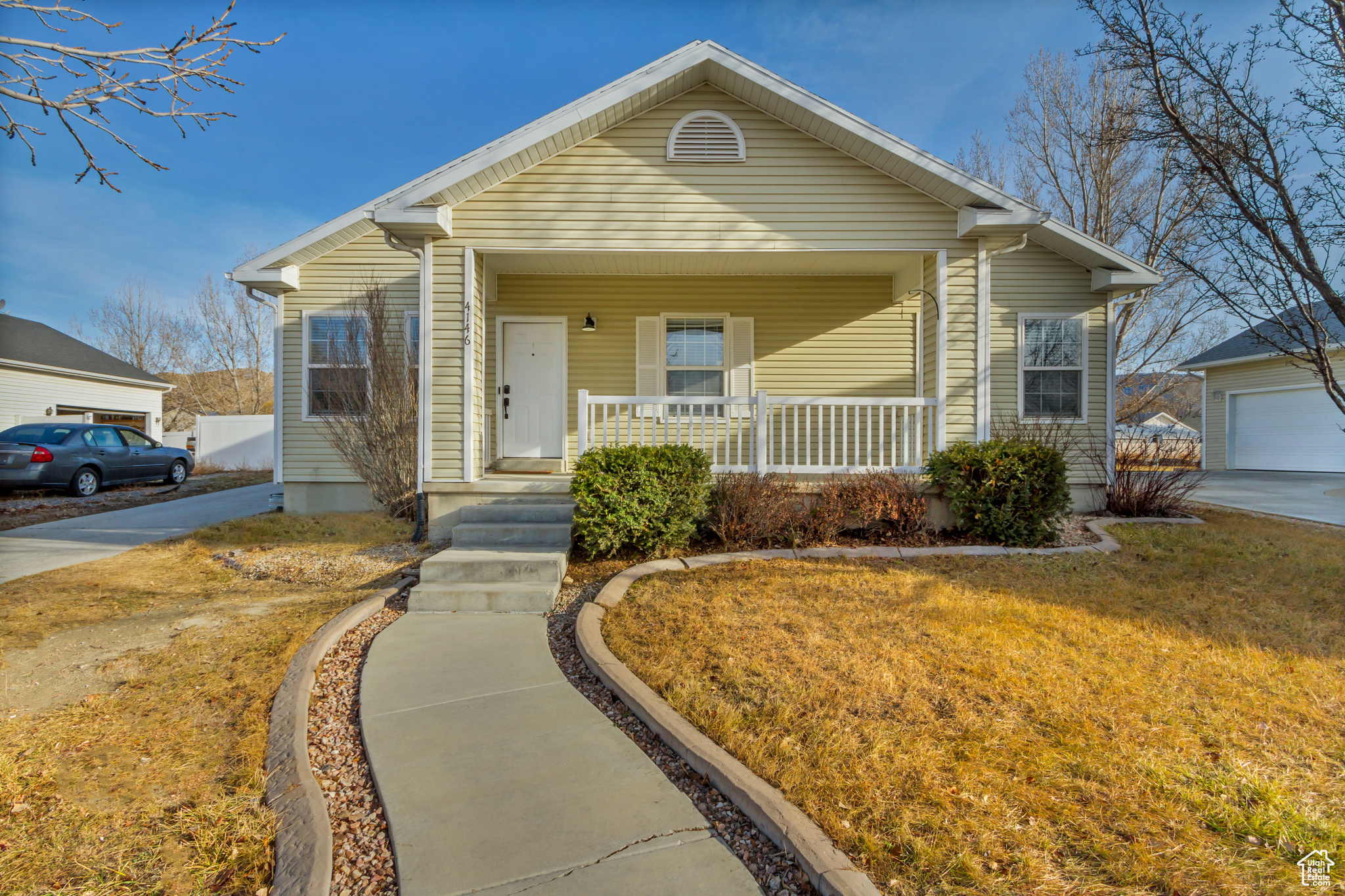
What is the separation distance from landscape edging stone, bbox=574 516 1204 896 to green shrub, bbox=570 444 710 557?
1.49 feet

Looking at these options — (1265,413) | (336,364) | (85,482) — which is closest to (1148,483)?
(336,364)

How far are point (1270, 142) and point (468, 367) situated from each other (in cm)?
816

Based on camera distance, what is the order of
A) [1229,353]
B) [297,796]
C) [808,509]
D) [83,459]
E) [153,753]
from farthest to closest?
[1229,353] → [83,459] → [808,509] → [153,753] → [297,796]

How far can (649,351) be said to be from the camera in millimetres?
8828

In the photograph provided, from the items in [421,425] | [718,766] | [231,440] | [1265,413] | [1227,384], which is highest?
[1227,384]

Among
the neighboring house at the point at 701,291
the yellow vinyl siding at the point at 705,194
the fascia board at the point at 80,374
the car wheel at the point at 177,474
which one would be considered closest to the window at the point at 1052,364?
the neighboring house at the point at 701,291

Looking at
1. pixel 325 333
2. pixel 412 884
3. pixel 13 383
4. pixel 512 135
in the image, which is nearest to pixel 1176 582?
pixel 412 884

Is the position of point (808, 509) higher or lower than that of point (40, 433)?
lower

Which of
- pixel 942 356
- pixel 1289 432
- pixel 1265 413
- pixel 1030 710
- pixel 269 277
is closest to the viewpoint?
pixel 1030 710

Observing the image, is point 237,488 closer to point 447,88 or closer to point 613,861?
point 447,88

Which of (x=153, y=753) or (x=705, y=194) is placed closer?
(x=153, y=753)

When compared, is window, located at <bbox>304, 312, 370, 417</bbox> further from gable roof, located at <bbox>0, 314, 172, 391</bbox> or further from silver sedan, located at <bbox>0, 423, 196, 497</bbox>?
silver sedan, located at <bbox>0, 423, 196, 497</bbox>

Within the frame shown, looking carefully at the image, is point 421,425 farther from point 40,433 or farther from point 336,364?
point 40,433

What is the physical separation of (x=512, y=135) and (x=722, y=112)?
90.1 inches
